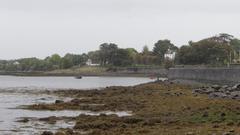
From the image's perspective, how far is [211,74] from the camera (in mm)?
66625

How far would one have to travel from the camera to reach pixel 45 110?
105ft

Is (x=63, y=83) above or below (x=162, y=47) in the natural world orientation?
below

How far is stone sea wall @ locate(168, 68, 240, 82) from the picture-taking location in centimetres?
5484

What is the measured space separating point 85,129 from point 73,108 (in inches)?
484

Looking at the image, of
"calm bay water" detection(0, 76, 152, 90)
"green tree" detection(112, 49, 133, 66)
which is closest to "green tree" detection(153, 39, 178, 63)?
"green tree" detection(112, 49, 133, 66)

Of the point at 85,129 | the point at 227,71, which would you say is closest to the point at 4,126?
the point at 85,129

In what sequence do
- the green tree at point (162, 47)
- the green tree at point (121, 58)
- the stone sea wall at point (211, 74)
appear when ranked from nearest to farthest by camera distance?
the stone sea wall at point (211, 74) → the green tree at point (162, 47) → the green tree at point (121, 58)

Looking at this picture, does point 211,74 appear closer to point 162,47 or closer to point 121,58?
point 162,47

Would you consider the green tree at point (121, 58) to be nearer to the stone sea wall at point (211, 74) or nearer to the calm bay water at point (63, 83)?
the calm bay water at point (63, 83)

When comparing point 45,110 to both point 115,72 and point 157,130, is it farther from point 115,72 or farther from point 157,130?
point 115,72

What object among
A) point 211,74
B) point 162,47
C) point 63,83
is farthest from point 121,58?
point 211,74

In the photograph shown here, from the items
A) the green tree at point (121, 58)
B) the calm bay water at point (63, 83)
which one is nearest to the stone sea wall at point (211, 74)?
the calm bay water at point (63, 83)

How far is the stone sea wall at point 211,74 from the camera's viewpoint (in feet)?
180

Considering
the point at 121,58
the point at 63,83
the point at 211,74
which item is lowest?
the point at 63,83
